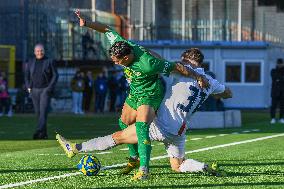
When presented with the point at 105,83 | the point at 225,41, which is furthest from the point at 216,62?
the point at 105,83

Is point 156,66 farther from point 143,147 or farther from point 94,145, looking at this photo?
point 94,145

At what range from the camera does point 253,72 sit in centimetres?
4716

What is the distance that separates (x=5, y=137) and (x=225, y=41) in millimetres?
28363

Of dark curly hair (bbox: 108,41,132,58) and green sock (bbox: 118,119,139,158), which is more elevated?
dark curly hair (bbox: 108,41,132,58)

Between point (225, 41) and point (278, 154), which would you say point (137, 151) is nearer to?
point (278, 154)

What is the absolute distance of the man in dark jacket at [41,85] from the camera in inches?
755

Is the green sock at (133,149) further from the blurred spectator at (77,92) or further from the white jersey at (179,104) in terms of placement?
the blurred spectator at (77,92)

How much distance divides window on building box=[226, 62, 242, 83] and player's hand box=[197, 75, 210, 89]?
1421 inches

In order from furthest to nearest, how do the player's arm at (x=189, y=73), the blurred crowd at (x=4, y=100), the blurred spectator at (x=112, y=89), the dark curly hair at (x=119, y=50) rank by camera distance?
the blurred spectator at (x=112, y=89) < the blurred crowd at (x=4, y=100) < the player's arm at (x=189, y=73) < the dark curly hair at (x=119, y=50)

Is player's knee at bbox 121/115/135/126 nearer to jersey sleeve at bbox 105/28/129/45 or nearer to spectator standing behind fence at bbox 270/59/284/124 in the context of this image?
jersey sleeve at bbox 105/28/129/45

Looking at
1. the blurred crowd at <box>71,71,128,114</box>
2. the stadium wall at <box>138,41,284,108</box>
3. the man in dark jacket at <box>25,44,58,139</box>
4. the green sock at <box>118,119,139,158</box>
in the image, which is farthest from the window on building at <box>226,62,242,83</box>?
the green sock at <box>118,119,139,158</box>

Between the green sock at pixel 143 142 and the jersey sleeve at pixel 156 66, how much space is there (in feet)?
2.04

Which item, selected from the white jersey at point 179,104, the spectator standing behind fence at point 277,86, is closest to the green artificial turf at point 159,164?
the white jersey at point 179,104

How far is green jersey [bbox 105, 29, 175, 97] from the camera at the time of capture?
1063 cm
